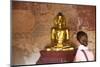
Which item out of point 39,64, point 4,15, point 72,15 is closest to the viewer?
point 4,15

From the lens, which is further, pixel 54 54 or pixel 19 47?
pixel 54 54

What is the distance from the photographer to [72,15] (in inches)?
78.0

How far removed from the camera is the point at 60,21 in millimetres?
1947

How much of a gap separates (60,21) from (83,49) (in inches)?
15.1

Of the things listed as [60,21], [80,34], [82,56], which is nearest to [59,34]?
[60,21]

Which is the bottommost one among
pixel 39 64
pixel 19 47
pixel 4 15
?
pixel 39 64

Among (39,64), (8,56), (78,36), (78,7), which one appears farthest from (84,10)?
(8,56)

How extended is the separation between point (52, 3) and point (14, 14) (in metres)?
0.40

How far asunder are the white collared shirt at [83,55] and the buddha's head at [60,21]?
0.98 feet

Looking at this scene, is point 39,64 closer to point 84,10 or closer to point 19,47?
point 19,47

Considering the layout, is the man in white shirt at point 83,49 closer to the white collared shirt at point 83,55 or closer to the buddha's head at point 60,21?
the white collared shirt at point 83,55

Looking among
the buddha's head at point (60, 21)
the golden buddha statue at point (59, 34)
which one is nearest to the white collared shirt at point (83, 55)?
the golden buddha statue at point (59, 34)

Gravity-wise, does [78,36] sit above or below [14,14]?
below

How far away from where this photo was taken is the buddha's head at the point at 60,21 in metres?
1.93
